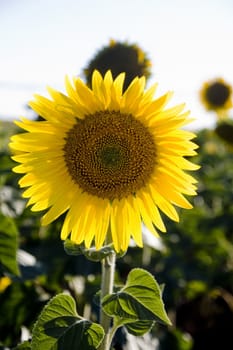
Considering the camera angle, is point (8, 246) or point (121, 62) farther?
point (121, 62)

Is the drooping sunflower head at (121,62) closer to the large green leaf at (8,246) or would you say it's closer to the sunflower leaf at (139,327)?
the large green leaf at (8,246)

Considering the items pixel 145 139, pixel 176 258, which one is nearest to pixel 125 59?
pixel 145 139

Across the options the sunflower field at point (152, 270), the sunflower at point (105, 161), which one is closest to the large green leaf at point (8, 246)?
the sunflower field at point (152, 270)

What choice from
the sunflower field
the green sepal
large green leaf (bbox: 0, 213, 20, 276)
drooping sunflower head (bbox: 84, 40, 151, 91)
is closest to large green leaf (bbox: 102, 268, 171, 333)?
the green sepal

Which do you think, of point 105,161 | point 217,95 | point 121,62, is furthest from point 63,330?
point 217,95

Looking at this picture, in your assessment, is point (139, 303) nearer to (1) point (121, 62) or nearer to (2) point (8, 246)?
(2) point (8, 246)

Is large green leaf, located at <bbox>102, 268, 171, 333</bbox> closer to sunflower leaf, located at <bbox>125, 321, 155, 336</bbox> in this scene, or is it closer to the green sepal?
sunflower leaf, located at <bbox>125, 321, 155, 336</bbox>
